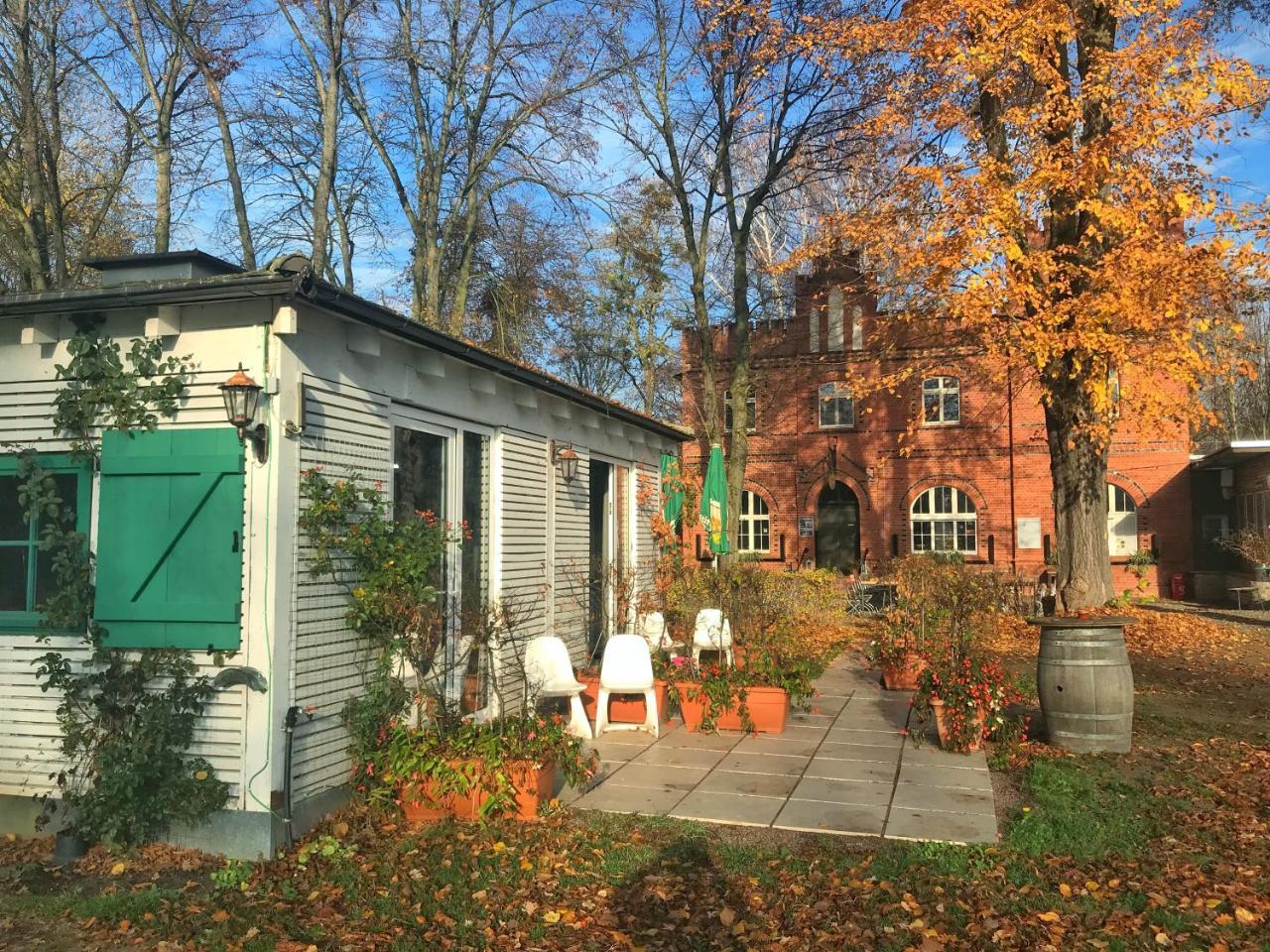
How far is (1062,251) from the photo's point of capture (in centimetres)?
1264

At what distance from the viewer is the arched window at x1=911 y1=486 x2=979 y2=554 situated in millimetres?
23828

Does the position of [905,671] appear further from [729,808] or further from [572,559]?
[729,808]

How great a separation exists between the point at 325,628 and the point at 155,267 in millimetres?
2408

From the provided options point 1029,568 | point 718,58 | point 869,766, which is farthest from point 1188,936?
point 1029,568

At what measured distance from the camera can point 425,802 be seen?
5387mm

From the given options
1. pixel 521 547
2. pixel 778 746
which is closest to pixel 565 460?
pixel 521 547

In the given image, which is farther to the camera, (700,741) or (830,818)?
Answer: (700,741)

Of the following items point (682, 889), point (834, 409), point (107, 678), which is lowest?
point (682, 889)

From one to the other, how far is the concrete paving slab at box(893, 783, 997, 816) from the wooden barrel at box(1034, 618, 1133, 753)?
1356 mm

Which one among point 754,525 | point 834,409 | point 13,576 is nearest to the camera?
point 13,576

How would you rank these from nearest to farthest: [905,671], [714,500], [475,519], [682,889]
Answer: [682,889], [475,519], [905,671], [714,500]

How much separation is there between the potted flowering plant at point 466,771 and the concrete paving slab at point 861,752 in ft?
8.51

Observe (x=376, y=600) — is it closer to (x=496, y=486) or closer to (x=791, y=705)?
(x=496, y=486)

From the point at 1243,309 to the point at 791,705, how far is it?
364 inches
